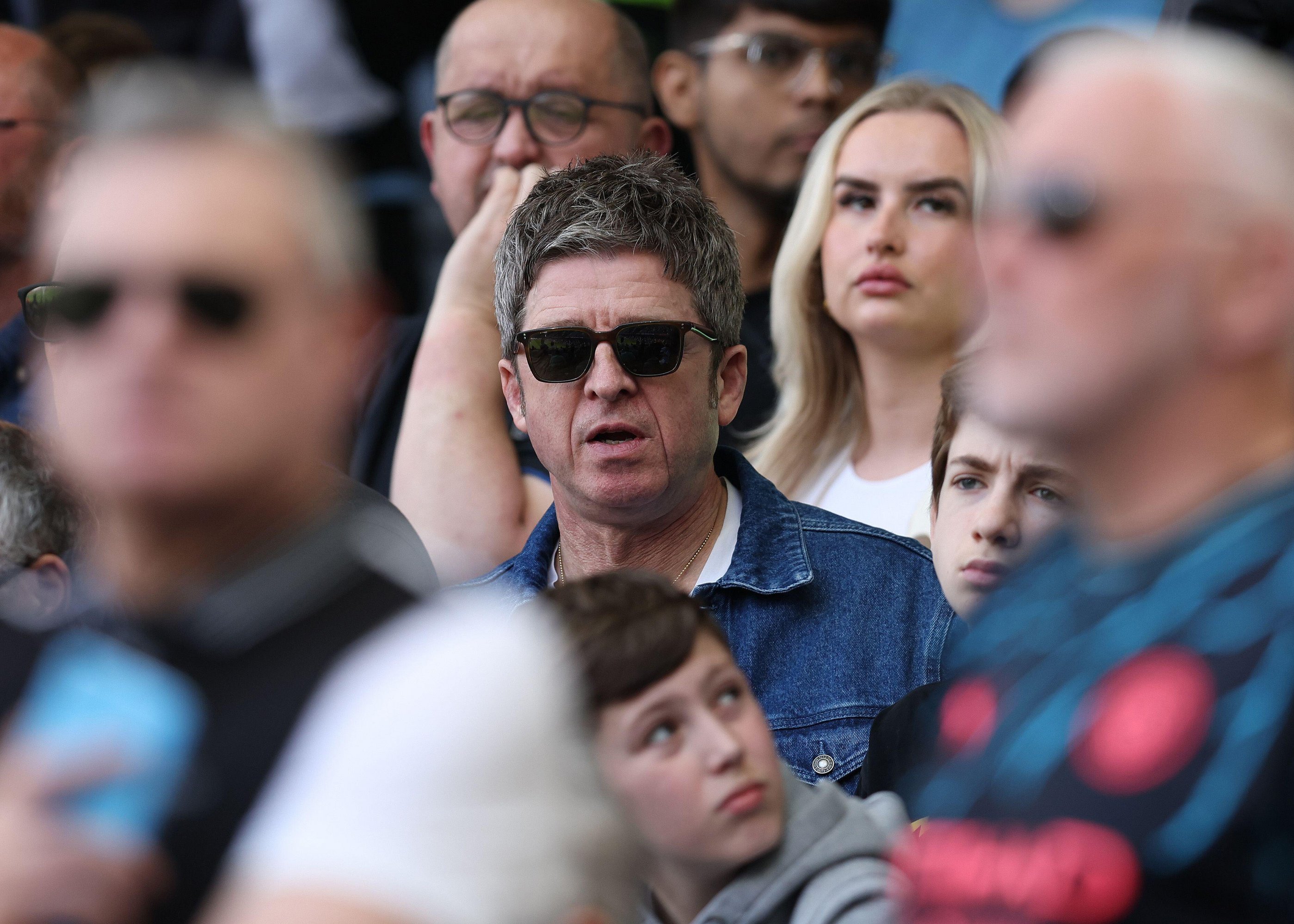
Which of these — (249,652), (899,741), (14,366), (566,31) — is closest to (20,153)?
(14,366)

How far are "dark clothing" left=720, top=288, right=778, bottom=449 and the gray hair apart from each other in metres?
0.84

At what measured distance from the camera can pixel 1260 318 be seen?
53.7 inches

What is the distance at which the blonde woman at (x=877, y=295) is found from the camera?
3463 mm

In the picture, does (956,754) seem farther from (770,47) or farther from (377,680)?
(770,47)

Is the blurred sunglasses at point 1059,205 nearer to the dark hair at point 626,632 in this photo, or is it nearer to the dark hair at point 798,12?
the dark hair at point 626,632

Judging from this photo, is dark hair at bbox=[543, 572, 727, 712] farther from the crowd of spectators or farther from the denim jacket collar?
the denim jacket collar

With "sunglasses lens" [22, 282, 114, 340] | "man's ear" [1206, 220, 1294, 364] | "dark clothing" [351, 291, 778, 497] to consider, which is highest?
"man's ear" [1206, 220, 1294, 364]

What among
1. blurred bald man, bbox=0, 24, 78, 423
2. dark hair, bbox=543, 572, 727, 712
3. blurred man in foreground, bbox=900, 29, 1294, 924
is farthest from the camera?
blurred bald man, bbox=0, 24, 78, 423

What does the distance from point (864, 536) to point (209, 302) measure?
1859 millimetres

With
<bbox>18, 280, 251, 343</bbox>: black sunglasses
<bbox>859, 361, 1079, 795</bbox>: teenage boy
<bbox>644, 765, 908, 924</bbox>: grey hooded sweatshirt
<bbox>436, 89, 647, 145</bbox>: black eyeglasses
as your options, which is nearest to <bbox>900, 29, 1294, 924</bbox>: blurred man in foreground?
<bbox>644, 765, 908, 924</bbox>: grey hooded sweatshirt

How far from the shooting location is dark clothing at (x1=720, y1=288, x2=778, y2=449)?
382 cm

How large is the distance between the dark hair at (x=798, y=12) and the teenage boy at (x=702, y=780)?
258 cm

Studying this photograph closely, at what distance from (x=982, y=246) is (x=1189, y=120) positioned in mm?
247

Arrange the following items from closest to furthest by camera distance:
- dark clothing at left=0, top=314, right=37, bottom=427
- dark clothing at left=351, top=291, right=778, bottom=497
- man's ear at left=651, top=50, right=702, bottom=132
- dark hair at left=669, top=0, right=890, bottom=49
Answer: dark clothing at left=0, top=314, right=37, bottom=427, dark clothing at left=351, top=291, right=778, bottom=497, dark hair at left=669, top=0, right=890, bottom=49, man's ear at left=651, top=50, right=702, bottom=132
